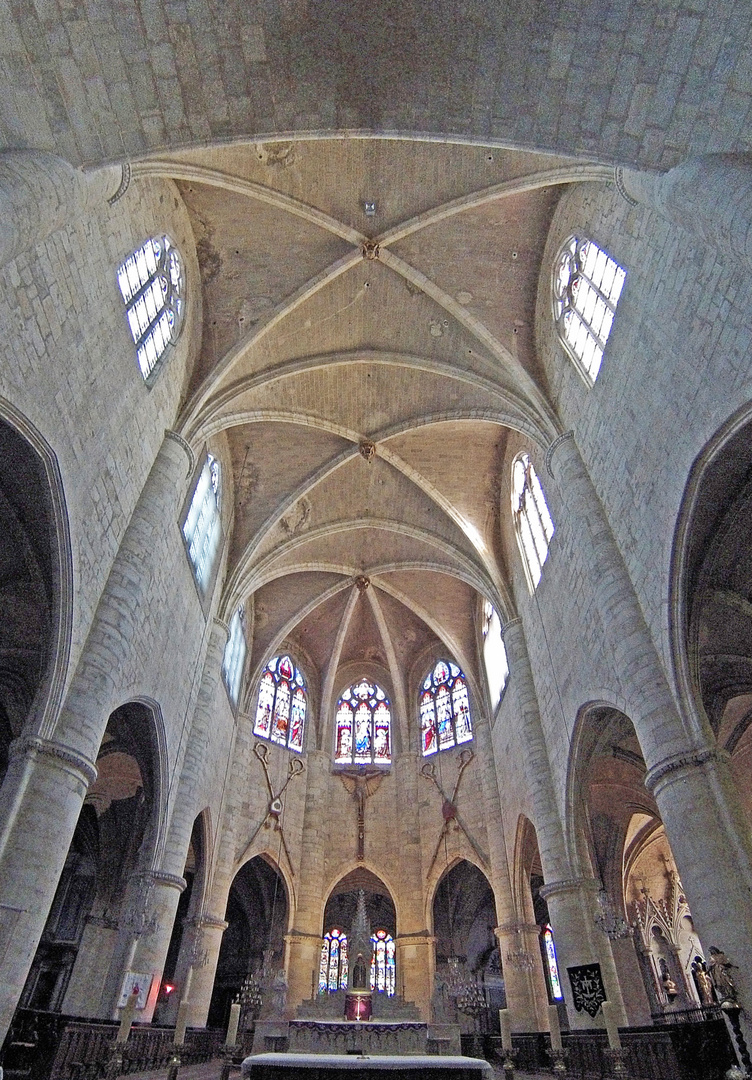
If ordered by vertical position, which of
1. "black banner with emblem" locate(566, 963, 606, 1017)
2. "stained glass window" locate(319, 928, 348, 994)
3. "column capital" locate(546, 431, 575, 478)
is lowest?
"black banner with emblem" locate(566, 963, 606, 1017)

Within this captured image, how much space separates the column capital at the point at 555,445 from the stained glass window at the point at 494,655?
22.3 ft

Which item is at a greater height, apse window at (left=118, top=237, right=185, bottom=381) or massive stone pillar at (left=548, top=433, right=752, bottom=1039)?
apse window at (left=118, top=237, right=185, bottom=381)

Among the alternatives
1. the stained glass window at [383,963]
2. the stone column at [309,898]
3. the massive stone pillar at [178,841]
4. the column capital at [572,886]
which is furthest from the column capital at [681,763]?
the stained glass window at [383,963]

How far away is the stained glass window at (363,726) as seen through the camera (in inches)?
998

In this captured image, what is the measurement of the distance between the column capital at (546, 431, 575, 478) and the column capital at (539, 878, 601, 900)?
8.71 metres

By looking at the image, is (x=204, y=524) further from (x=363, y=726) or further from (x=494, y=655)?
(x=363, y=726)

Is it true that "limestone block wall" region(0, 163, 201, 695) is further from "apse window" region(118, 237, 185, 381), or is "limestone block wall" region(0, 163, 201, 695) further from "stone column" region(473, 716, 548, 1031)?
"stone column" region(473, 716, 548, 1031)

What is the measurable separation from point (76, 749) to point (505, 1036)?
8.86 m

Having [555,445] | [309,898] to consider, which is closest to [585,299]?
[555,445]

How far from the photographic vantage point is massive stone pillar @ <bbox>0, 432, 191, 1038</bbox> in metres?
8.22

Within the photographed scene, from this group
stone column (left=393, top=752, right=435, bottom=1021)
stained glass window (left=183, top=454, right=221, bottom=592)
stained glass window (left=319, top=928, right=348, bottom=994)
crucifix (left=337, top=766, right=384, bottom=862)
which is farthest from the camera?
crucifix (left=337, top=766, right=384, bottom=862)

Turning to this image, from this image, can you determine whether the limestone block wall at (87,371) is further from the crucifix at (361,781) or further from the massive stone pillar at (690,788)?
the crucifix at (361,781)

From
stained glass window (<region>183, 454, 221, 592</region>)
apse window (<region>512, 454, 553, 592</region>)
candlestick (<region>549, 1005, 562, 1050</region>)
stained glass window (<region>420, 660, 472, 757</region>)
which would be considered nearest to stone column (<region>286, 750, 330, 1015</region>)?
stained glass window (<region>420, 660, 472, 757</region>)

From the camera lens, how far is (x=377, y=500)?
73.5ft
